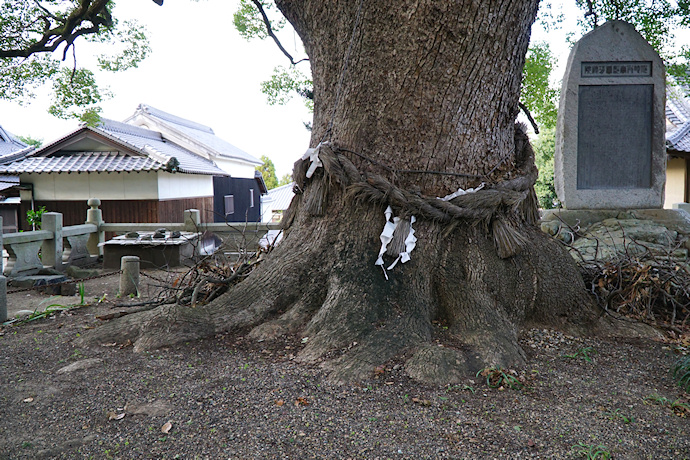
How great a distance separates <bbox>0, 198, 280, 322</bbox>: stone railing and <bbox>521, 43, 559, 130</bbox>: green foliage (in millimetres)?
6178

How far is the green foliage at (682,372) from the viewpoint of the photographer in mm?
2440

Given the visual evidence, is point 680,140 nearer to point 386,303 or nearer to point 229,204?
point 386,303

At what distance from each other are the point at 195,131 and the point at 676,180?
1831 cm

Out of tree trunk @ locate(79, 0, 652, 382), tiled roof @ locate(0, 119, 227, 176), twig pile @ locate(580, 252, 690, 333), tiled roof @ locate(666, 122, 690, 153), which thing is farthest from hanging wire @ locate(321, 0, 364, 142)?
tiled roof @ locate(666, 122, 690, 153)

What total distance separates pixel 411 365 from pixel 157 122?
18.7 m

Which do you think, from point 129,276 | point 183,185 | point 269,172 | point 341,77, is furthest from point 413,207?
point 269,172

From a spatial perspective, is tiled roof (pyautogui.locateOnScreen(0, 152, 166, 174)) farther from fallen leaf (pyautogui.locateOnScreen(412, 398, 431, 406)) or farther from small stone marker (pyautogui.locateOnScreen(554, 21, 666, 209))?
fallen leaf (pyautogui.locateOnScreen(412, 398, 431, 406))

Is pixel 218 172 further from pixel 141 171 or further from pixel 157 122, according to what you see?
pixel 157 122

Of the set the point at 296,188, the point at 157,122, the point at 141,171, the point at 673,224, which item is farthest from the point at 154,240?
the point at 157,122

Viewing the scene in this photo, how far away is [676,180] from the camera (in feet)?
47.5

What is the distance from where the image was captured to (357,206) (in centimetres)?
315

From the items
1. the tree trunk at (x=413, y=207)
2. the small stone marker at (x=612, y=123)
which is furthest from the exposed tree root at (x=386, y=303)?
the small stone marker at (x=612, y=123)

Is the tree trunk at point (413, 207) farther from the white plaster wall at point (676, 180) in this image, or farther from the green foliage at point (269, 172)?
the green foliage at point (269, 172)

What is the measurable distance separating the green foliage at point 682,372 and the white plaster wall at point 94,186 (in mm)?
11532
